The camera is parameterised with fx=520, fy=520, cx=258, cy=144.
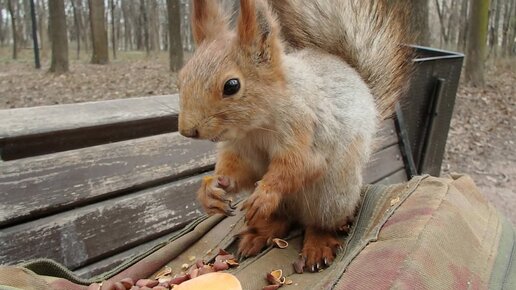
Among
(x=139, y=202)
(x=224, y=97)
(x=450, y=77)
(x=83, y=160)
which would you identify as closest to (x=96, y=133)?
(x=83, y=160)

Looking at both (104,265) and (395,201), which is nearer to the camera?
(395,201)

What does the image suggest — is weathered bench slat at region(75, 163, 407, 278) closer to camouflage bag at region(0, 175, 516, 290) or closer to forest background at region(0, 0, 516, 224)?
camouflage bag at region(0, 175, 516, 290)

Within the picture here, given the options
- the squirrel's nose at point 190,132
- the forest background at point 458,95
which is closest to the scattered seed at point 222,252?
the squirrel's nose at point 190,132

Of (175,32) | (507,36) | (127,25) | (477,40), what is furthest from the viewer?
(127,25)

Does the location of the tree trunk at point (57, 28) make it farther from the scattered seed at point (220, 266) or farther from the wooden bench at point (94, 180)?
the scattered seed at point (220, 266)

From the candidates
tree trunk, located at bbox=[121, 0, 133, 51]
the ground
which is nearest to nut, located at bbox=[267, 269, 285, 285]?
the ground

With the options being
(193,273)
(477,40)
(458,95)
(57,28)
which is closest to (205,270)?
(193,273)

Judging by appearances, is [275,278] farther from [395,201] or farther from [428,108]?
[428,108]
